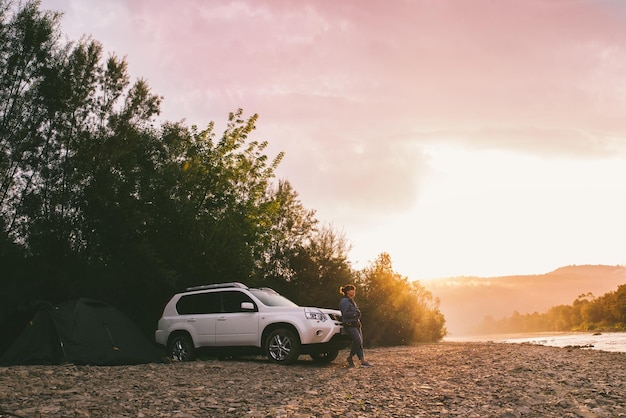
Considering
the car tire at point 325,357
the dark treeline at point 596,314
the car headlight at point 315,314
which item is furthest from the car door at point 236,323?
the dark treeline at point 596,314

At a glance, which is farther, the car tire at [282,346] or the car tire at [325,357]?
the car tire at [325,357]

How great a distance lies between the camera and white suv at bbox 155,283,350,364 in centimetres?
1430

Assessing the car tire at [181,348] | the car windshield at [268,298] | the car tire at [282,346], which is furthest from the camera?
the car tire at [181,348]

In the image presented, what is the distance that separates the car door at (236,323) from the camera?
49.0 ft

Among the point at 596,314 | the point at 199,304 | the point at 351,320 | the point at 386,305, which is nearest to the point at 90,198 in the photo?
the point at 199,304

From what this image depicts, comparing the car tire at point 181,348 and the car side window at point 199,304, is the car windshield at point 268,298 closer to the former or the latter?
the car side window at point 199,304

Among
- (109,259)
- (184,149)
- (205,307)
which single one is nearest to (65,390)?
(205,307)

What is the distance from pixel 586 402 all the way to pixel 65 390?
9.16m

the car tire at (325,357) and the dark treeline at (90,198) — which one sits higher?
the dark treeline at (90,198)

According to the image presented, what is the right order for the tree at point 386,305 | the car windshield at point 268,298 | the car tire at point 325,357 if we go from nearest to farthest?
the car windshield at point 268,298
the car tire at point 325,357
the tree at point 386,305

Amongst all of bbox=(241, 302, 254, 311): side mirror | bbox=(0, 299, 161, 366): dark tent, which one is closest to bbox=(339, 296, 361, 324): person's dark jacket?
bbox=(241, 302, 254, 311): side mirror

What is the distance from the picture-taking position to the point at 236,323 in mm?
15211

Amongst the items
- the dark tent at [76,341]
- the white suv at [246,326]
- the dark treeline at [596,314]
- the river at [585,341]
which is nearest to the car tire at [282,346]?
the white suv at [246,326]

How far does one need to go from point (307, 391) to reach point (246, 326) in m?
5.29
